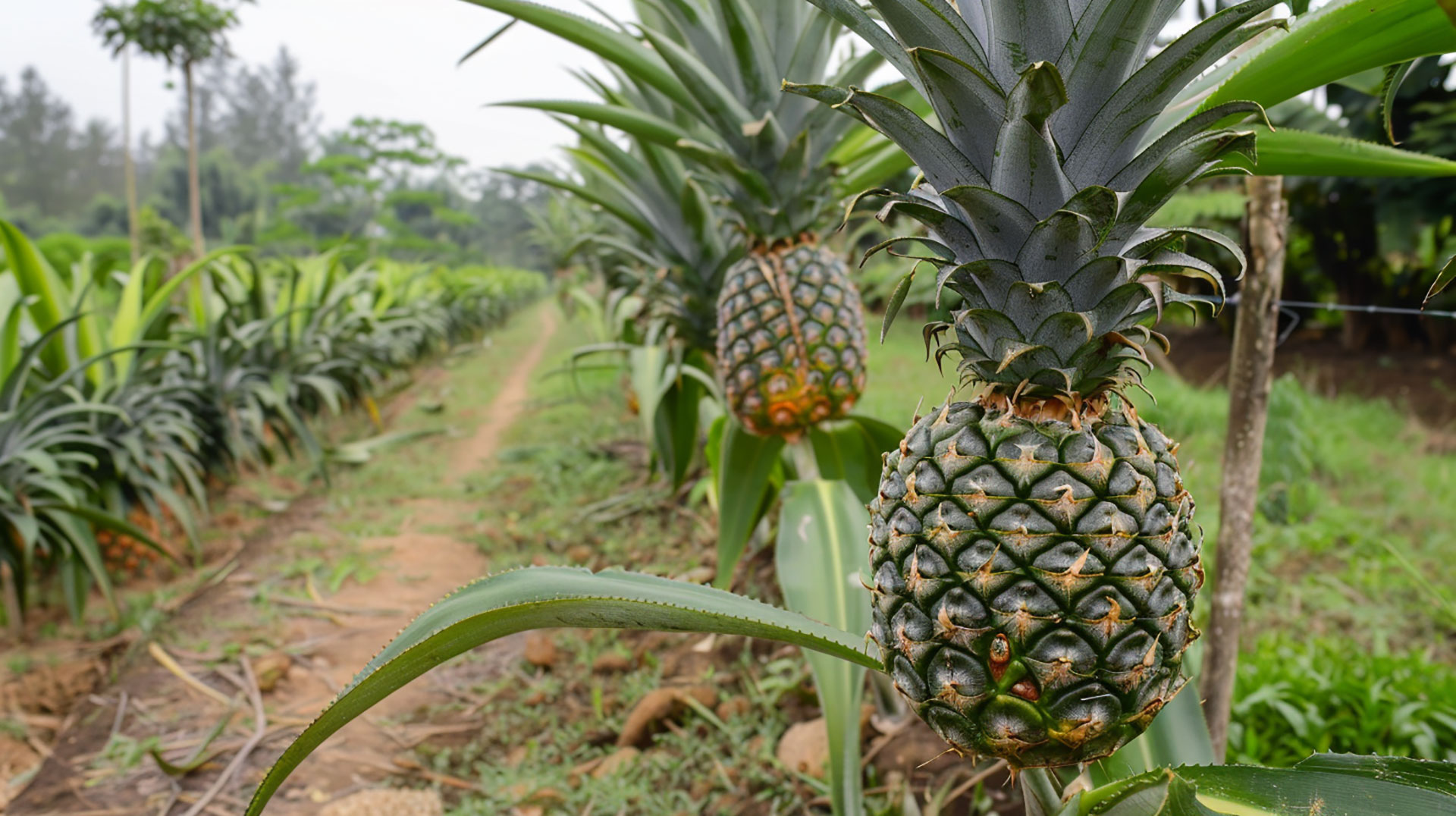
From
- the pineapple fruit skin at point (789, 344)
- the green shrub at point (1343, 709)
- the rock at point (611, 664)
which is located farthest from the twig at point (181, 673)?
the green shrub at point (1343, 709)

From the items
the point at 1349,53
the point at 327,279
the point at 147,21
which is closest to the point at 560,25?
the point at 1349,53

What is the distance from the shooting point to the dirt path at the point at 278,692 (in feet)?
7.82

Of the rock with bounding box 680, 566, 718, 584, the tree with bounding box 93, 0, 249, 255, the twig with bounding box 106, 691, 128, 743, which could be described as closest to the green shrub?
the rock with bounding box 680, 566, 718, 584

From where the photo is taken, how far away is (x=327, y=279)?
614 centimetres

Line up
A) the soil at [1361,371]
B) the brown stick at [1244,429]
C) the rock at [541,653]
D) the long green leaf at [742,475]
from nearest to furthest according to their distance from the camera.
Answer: the brown stick at [1244,429], the long green leaf at [742,475], the rock at [541,653], the soil at [1361,371]

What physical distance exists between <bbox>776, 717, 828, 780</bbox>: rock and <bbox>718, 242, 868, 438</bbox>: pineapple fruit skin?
0.83 meters

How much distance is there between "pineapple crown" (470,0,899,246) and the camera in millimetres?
1918

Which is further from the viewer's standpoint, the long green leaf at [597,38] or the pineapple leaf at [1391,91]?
the long green leaf at [597,38]

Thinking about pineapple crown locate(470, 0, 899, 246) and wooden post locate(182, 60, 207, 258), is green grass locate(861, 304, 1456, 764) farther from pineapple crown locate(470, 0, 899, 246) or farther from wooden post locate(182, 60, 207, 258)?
wooden post locate(182, 60, 207, 258)

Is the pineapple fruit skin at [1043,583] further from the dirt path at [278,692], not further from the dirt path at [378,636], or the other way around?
the dirt path at [278,692]

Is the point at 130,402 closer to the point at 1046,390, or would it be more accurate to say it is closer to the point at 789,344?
the point at 789,344

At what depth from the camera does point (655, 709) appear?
8.13 feet

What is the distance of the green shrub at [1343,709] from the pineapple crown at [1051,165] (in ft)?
5.11

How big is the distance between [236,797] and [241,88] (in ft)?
239
